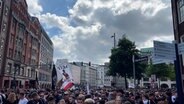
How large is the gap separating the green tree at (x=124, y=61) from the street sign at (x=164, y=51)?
37.2 metres

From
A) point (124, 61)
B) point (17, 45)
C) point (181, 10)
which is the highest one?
point (17, 45)

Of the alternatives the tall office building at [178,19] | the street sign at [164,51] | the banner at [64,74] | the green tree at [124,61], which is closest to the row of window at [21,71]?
the green tree at [124,61]

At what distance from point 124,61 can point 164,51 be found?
125 feet

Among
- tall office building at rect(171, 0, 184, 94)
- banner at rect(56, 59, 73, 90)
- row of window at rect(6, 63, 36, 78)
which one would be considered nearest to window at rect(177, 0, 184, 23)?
tall office building at rect(171, 0, 184, 94)

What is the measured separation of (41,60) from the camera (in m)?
84.1

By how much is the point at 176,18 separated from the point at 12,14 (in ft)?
126

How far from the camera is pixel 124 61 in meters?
44.3

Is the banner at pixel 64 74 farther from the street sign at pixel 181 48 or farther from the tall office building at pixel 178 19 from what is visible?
the tall office building at pixel 178 19

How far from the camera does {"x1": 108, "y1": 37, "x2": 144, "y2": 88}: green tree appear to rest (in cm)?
4400

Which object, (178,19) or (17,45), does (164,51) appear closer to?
(178,19)

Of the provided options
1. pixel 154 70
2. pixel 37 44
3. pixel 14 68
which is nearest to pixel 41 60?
pixel 37 44

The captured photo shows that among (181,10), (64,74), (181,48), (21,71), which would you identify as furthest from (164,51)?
(21,71)

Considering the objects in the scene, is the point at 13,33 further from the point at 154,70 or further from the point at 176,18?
the point at 176,18

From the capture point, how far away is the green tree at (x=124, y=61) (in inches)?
1732
